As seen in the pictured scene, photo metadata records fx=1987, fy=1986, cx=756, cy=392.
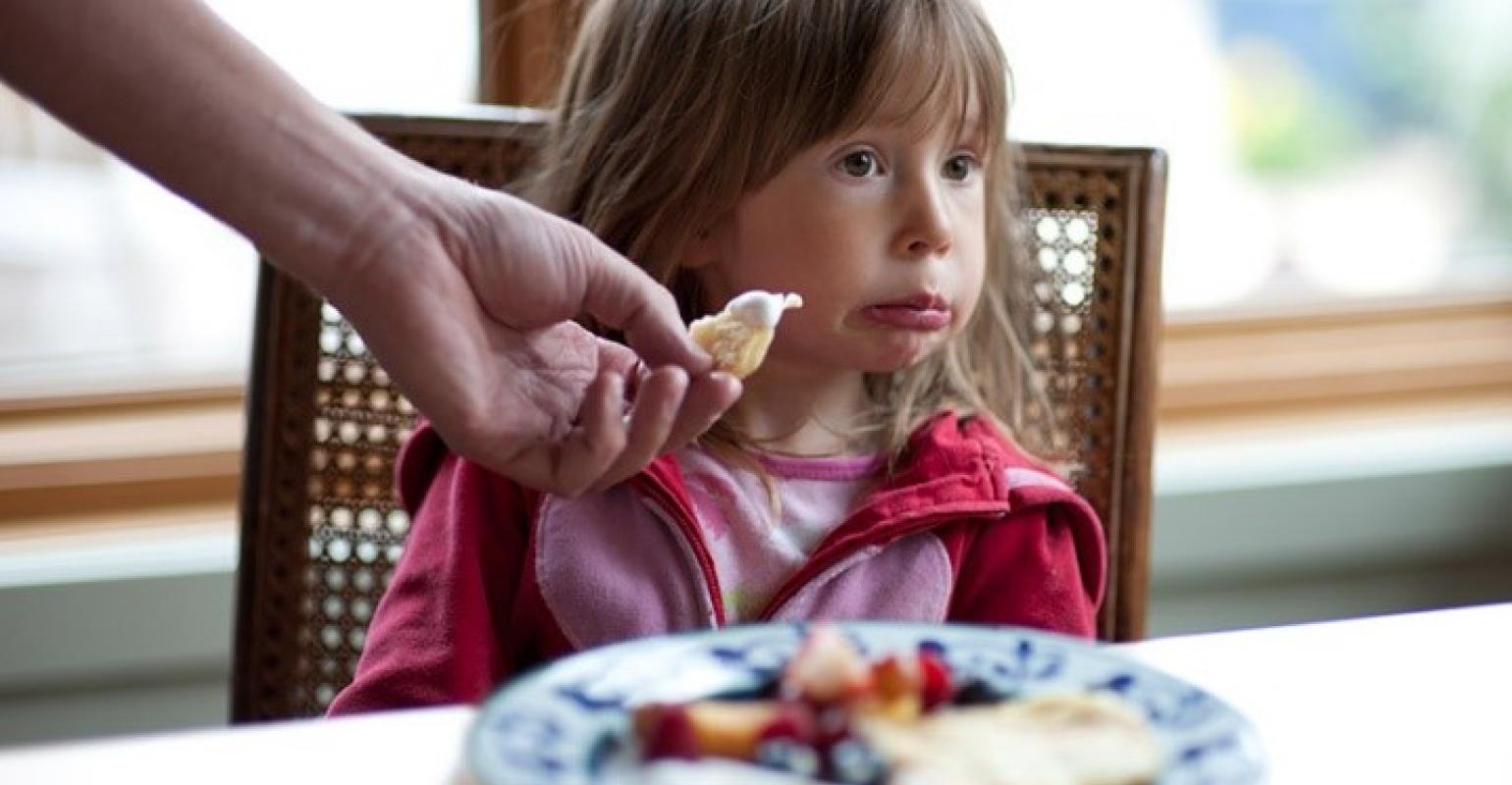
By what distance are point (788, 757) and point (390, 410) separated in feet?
2.27

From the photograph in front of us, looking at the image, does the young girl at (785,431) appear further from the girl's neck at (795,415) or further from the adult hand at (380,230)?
the adult hand at (380,230)

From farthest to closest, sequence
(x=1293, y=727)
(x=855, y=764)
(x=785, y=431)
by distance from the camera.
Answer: (x=785, y=431) → (x=1293, y=727) → (x=855, y=764)

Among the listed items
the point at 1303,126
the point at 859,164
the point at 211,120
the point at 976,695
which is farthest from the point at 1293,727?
the point at 1303,126

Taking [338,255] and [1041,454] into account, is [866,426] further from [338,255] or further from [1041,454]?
[338,255]

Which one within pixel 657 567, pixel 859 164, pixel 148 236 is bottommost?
pixel 657 567

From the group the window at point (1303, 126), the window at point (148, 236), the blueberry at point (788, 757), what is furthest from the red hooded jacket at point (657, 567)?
the window at point (1303, 126)

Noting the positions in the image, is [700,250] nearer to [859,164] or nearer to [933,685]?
[859,164]

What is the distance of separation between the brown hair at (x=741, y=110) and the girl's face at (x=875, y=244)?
0.02 meters

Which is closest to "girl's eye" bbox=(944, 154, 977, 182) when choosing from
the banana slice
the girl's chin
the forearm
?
the girl's chin

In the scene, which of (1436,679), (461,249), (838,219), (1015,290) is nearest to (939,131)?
(838,219)

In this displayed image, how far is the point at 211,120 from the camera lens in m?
1.00

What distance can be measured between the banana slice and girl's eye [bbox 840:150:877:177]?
0.18m

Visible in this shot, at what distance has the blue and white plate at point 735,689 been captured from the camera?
68cm

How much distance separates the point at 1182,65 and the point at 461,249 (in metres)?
1.51
